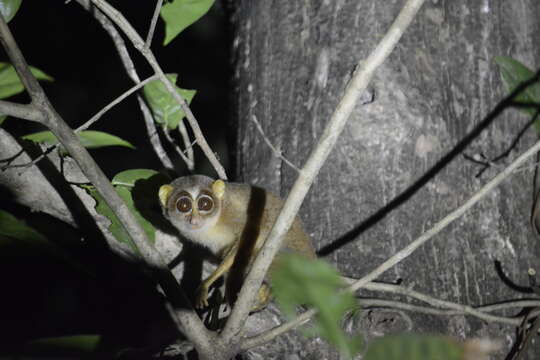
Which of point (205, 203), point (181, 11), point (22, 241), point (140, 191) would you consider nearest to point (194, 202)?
point (205, 203)

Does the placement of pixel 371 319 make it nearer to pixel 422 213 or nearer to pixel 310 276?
pixel 422 213

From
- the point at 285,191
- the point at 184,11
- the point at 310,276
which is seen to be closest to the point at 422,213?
the point at 285,191

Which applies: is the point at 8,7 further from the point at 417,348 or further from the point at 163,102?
Result: the point at 417,348

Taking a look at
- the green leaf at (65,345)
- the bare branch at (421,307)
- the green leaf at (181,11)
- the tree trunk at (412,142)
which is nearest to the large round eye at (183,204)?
the tree trunk at (412,142)

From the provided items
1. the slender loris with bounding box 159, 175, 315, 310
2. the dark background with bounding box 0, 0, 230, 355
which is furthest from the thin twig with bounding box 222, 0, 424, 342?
the dark background with bounding box 0, 0, 230, 355

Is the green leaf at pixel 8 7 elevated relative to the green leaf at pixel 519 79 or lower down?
elevated

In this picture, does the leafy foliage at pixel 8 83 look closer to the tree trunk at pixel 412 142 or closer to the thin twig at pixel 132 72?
the thin twig at pixel 132 72

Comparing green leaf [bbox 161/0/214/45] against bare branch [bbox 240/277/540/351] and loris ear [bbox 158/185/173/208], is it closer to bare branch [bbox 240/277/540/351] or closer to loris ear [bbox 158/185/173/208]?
loris ear [bbox 158/185/173/208]
